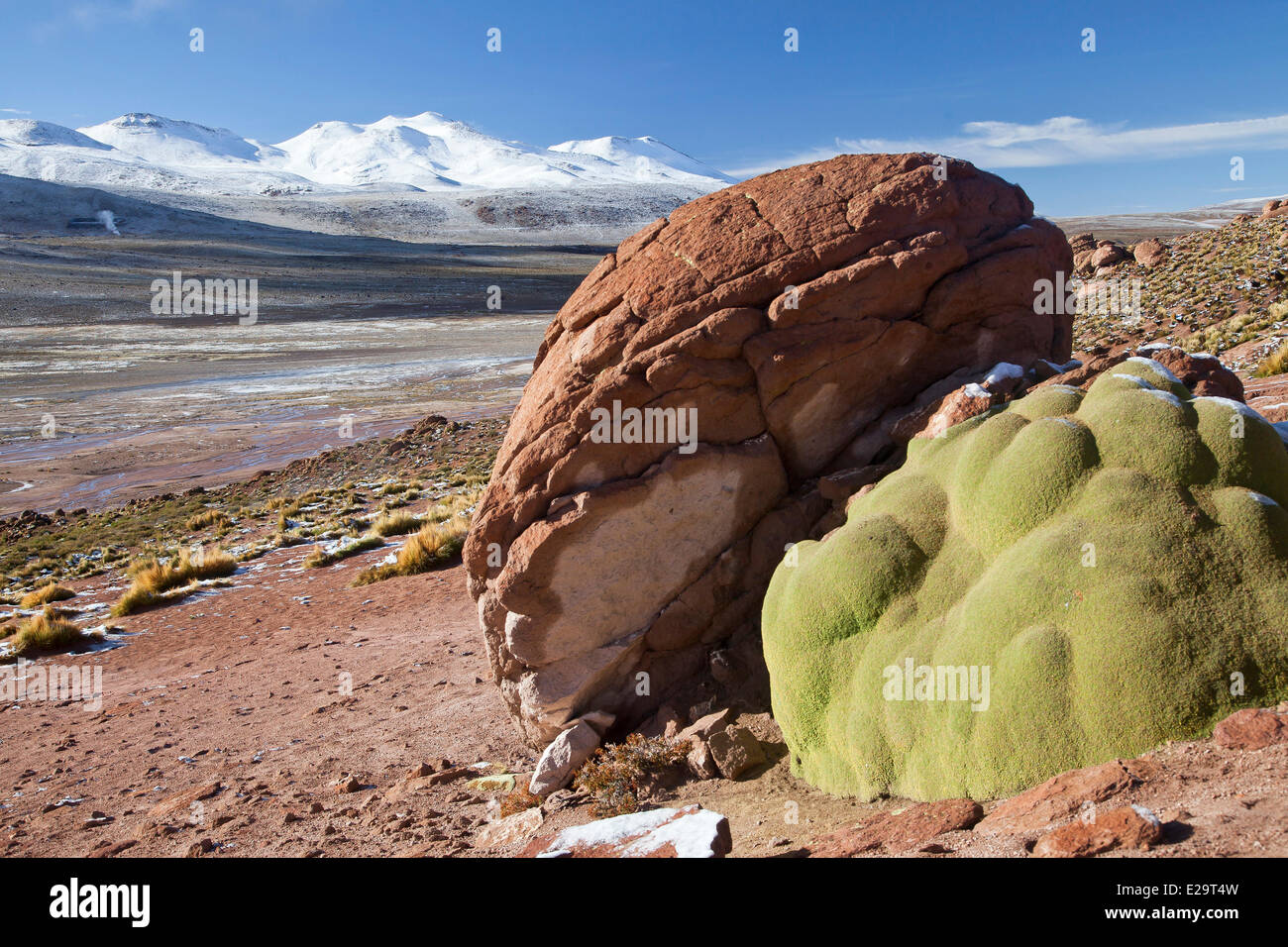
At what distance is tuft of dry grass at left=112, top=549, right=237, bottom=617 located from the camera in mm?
15344

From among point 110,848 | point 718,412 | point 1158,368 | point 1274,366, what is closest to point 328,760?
point 110,848

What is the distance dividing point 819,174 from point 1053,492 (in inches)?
157

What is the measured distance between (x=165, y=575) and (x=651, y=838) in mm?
14738

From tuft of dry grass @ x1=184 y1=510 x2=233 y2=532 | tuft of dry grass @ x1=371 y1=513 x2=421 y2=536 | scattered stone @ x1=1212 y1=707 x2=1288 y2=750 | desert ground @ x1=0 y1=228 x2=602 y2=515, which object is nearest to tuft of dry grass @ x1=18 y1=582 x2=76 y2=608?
tuft of dry grass @ x1=184 y1=510 x2=233 y2=532

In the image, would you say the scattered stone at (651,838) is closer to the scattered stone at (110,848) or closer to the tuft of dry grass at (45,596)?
the scattered stone at (110,848)

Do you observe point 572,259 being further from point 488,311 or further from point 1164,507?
point 1164,507

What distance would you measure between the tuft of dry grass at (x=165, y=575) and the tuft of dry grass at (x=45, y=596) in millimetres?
1180

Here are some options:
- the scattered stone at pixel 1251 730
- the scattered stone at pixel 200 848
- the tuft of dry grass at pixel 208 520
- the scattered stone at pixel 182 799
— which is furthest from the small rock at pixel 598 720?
the tuft of dry grass at pixel 208 520

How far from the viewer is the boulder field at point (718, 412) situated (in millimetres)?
7500

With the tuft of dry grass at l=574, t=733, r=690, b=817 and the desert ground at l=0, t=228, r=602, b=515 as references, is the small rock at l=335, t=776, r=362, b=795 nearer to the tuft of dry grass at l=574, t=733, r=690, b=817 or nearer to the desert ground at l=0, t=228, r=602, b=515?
the tuft of dry grass at l=574, t=733, r=690, b=817

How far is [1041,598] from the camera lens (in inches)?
201

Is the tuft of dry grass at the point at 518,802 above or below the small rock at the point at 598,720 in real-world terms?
below

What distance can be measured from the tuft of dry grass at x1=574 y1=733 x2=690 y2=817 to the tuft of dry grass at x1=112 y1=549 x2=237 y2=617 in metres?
11.9

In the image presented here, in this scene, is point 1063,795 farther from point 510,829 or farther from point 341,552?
point 341,552
